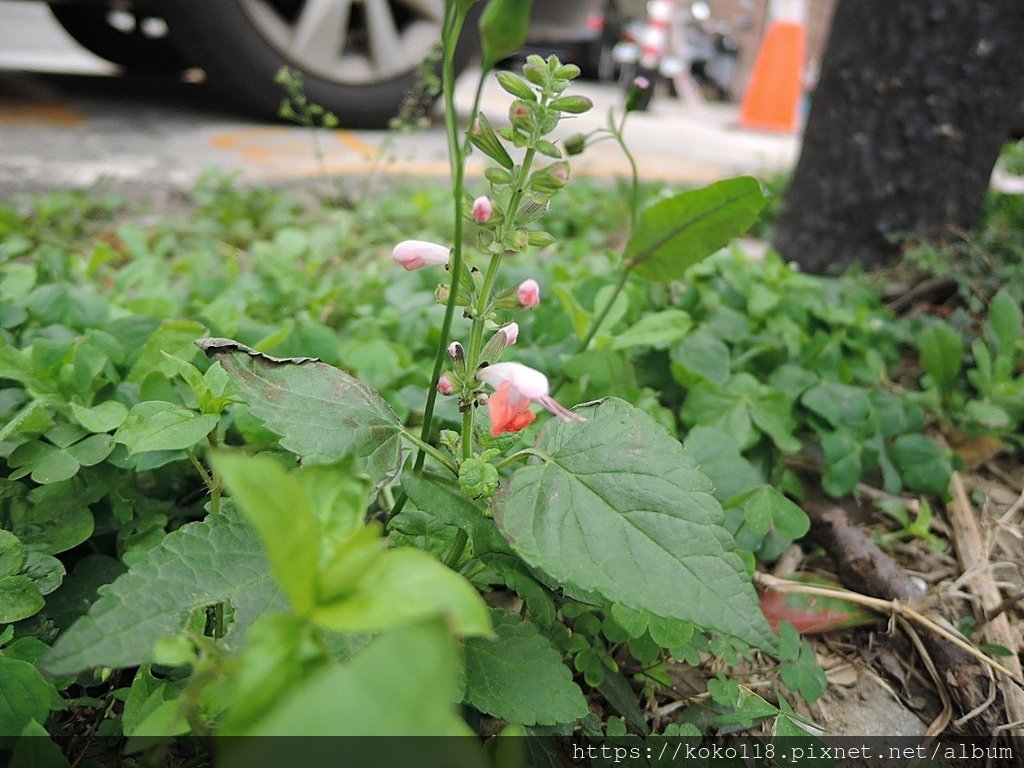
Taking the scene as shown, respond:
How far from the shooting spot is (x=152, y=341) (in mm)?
1162

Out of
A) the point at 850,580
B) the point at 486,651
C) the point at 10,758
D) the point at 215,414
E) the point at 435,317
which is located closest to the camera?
the point at 10,758

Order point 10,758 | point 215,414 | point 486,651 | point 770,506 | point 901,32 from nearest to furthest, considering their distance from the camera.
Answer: point 10,758 → point 486,651 → point 215,414 → point 770,506 → point 901,32

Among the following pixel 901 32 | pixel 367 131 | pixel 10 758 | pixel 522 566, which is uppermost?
pixel 901 32

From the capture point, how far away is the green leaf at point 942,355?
64.4 inches

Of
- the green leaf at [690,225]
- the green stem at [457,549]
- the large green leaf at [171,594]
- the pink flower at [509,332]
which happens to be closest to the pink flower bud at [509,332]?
the pink flower at [509,332]

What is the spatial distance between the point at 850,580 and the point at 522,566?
2.39 ft

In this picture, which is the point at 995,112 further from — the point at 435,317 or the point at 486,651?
the point at 486,651

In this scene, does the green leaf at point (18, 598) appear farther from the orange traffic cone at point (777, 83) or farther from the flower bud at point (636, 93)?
the orange traffic cone at point (777, 83)

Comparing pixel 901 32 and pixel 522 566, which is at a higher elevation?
pixel 901 32

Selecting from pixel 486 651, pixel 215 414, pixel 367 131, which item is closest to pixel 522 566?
pixel 486 651

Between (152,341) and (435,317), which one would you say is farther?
(435,317)

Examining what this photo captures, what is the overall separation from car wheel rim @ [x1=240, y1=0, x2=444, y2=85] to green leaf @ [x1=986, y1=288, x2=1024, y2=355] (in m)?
2.68

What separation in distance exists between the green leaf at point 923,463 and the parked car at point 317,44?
269 cm

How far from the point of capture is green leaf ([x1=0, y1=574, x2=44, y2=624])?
830 mm
